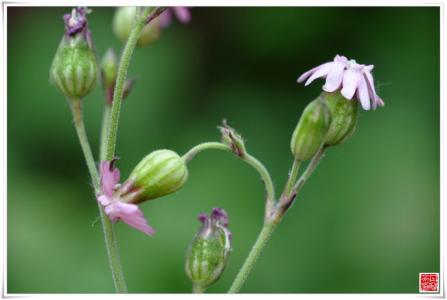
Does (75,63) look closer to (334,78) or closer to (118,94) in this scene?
(118,94)

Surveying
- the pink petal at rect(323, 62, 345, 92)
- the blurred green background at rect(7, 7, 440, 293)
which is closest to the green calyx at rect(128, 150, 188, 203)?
the pink petal at rect(323, 62, 345, 92)

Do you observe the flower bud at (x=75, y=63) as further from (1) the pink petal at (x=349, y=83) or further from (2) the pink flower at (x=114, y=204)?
(1) the pink petal at (x=349, y=83)

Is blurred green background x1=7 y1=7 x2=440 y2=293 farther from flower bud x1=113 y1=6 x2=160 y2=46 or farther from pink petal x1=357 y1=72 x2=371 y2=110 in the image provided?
pink petal x1=357 y1=72 x2=371 y2=110

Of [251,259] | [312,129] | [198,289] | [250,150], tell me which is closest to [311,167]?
[312,129]

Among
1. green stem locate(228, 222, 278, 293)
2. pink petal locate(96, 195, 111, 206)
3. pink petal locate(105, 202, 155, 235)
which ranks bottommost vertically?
green stem locate(228, 222, 278, 293)

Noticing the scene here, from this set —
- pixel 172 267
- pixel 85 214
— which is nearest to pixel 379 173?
pixel 172 267

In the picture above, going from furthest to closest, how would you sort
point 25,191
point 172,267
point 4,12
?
point 25,191 → point 172,267 → point 4,12

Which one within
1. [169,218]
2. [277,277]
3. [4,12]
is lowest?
[277,277]

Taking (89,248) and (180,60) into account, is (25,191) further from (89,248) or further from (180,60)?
(180,60)
